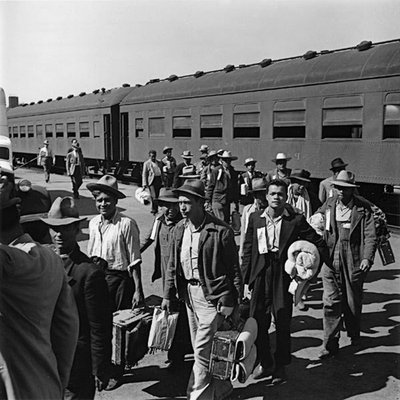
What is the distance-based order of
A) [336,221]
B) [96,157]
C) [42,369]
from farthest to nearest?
[96,157] → [336,221] → [42,369]

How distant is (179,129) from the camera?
17.3 meters

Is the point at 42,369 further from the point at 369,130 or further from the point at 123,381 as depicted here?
the point at 369,130

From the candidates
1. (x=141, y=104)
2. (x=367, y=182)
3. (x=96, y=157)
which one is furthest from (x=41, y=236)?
(x=96, y=157)

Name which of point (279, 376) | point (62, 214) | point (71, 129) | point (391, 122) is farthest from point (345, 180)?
point (71, 129)

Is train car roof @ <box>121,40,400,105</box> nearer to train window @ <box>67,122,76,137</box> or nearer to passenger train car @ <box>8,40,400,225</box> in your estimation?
passenger train car @ <box>8,40,400,225</box>

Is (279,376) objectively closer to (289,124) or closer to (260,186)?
(260,186)

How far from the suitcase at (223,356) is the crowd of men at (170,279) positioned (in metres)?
0.14

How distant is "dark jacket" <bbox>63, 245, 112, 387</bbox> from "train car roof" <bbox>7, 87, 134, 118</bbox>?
62.4ft

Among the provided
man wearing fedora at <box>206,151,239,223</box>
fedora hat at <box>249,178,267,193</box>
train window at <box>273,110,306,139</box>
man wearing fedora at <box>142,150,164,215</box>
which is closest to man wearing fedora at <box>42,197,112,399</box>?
fedora hat at <box>249,178,267,193</box>

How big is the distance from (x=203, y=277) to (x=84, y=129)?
20976 mm

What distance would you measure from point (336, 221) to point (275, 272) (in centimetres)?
109

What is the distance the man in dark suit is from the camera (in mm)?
4660

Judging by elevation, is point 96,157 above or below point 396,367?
above

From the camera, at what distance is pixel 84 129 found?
24047 millimetres
